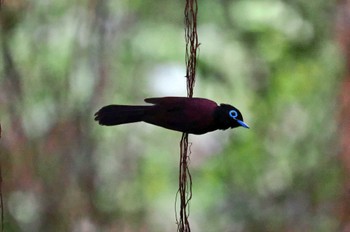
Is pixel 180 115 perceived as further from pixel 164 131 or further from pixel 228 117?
pixel 164 131

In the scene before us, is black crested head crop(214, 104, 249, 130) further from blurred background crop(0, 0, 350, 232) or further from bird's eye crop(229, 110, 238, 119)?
blurred background crop(0, 0, 350, 232)

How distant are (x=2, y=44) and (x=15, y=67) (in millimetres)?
90

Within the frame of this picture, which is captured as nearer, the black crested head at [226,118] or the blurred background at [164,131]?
the black crested head at [226,118]

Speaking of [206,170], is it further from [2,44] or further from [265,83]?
[2,44]

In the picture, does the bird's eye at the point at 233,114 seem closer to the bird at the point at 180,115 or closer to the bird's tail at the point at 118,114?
the bird at the point at 180,115

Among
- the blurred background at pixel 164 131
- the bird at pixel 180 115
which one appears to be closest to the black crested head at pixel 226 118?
the bird at pixel 180 115

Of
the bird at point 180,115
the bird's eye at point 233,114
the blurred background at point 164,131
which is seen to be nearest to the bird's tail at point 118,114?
the bird at point 180,115

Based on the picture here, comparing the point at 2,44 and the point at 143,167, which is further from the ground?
the point at 2,44

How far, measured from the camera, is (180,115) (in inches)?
32.3

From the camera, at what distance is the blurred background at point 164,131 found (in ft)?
6.43

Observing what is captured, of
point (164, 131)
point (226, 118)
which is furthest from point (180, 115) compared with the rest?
point (164, 131)

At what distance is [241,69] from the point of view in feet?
7.36

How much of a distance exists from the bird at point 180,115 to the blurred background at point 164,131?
105 centimetres

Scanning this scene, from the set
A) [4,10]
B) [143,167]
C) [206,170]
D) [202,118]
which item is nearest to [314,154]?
[206,170]
